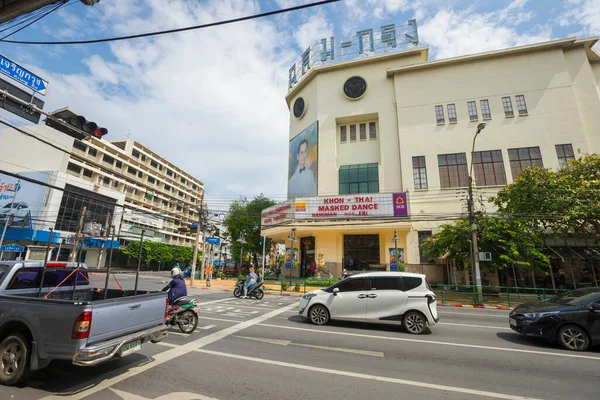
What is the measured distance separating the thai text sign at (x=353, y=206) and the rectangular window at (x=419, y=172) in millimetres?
3844

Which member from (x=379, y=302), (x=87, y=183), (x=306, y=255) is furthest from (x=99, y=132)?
(x=87, y=183)

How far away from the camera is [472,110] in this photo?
86.5 ft

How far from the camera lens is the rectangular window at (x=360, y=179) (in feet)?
92.4

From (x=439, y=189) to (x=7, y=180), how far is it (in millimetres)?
54225

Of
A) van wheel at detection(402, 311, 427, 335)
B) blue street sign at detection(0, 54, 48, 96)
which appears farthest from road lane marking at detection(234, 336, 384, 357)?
blue street sign at detection(0, 54, 48, 96)

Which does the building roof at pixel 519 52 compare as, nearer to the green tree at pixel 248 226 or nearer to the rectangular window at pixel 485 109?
the rectangular window at pixel 485 109

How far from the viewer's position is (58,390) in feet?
13.2

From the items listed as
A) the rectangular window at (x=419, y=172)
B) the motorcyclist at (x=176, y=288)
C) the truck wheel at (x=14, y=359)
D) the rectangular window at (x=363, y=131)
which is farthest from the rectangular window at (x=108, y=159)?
the truck wheel at (x=14, y=359)

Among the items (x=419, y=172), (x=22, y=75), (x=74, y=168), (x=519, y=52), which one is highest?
(x=519, y=52)

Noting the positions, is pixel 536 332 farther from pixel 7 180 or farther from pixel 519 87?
pixel 7 180

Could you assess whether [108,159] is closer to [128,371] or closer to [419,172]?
[419,172]

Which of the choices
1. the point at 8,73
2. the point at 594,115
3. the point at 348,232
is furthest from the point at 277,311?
the point at 594,115

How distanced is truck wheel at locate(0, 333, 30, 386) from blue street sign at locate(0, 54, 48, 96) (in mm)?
5361

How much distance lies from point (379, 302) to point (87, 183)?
48.1 m
